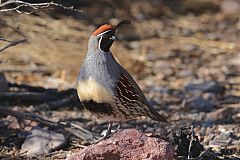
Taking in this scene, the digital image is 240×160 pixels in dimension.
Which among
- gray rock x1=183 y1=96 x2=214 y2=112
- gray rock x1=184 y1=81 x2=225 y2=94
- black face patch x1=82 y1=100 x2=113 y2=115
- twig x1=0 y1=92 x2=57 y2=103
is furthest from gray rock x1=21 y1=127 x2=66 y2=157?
gray rock x1=184 y1=81 x2=225 y2=94

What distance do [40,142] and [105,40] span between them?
99 cm

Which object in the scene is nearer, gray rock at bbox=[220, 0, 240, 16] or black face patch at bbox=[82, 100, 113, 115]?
black face patch at bbox=[82, 100, 113, 115]

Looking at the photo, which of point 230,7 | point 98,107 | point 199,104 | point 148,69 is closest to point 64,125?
point 98,107

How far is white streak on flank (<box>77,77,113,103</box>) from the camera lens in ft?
13.5

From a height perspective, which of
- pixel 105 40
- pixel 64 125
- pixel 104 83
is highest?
pixel 105 40

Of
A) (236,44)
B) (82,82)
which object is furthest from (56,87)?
(236,44)

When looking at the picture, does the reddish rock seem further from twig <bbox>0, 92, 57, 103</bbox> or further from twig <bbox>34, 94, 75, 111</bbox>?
twig <bbox>34, 94, 75, 111</bbox>

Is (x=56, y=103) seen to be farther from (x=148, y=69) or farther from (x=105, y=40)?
(x=148, y=69)

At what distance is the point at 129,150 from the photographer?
3.93m

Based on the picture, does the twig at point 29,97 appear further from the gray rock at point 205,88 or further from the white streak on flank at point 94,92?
the gray rock at point 205,88

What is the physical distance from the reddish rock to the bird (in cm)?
29

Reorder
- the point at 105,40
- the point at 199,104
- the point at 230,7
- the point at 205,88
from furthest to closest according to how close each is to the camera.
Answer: the point at 230,7 < the point at 205,88 < the point at 199,104 < the point at 105,40

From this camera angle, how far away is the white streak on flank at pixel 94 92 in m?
4.12

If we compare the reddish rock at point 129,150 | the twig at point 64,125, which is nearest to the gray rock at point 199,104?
the twig at point 64,125
